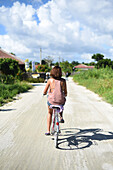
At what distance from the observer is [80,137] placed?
467cm

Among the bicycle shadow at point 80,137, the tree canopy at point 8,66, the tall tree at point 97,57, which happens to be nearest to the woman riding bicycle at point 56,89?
the bicycle shadow at point 80,137

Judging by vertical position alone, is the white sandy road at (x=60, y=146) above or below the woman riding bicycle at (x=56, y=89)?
below

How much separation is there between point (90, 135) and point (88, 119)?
1708 mm

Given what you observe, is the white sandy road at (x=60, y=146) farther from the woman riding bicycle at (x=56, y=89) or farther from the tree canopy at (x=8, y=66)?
the tree canopy at (x=8, y=66)

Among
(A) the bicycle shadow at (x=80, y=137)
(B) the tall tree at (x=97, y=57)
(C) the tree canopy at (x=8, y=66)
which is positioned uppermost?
(B) the tall tree at (x=97, y=57)

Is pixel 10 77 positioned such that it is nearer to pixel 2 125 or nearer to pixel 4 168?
pixel 2 125

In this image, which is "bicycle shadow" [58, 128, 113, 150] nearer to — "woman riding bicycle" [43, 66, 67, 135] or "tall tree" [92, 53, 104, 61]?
"woman riding bicycle" [43, 66, 67, 135]

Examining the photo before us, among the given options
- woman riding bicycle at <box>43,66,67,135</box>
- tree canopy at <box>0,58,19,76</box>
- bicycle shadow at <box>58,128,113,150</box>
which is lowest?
bicycle shadow at <box>58,128,113,150</box>

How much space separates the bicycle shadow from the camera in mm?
4129

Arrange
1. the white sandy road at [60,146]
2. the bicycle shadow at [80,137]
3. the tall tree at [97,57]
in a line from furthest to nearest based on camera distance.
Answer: the tall tree at [97,57]
the bicycle shadow at [80,137]
the white sandy road at [60,146]

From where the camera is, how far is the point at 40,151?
3812 millimetres

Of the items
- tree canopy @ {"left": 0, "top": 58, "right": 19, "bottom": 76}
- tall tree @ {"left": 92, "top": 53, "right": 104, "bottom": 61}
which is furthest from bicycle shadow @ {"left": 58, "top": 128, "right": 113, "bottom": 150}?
tall tree @ {"left": 92, "top": 53, "right": 104, "bottom": 61}

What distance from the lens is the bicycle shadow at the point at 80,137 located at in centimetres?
413

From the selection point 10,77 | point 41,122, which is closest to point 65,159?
point 41,122
